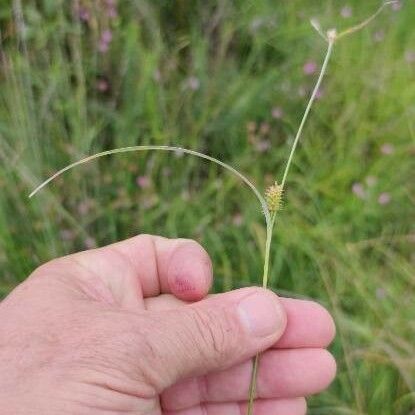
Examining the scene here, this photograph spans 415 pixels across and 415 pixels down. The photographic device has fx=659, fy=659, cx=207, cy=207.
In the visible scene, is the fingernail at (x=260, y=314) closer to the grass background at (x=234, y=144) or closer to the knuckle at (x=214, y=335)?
the knuckle at (x=214, y=335)

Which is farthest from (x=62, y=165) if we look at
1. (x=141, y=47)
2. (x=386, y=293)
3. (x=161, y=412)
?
(x=386, y=293)

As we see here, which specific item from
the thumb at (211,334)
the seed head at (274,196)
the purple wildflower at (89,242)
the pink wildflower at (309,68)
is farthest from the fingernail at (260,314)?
→ the pink wildflower at (309,68)

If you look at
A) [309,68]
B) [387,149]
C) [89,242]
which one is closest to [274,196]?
[89,242]

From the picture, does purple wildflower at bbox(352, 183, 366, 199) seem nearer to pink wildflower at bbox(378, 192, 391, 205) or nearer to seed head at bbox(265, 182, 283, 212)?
pink wildflower at bbox(378, 192, 391, 205)

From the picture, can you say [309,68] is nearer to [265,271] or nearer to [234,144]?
[234,144]

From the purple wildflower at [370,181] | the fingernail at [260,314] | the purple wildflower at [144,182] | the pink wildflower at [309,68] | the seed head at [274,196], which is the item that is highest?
the pink wildflower at [309,68]

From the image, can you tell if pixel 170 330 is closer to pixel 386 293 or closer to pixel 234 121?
pixel 386 293

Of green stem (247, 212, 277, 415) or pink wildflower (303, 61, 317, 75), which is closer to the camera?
green stem (247, 212, 277, 415)

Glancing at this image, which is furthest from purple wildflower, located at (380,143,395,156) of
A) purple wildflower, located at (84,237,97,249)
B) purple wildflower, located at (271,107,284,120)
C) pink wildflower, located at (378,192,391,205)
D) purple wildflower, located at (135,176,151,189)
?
purple wildflower, located at (84,237,97,249)
